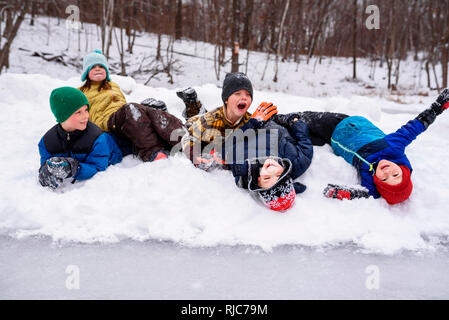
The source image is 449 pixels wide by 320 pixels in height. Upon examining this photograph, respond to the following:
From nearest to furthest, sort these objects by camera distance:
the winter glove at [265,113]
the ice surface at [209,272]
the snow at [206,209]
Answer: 1. the ice surface at [209,272]
2. the snow at [206,209]
3. the winter glove at [265,113]

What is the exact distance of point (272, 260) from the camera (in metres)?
1.57

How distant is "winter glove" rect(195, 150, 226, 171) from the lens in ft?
7.28

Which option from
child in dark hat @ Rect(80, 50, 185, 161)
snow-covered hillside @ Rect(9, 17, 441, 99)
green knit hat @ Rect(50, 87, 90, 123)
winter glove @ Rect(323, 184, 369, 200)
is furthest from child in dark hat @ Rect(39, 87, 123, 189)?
snow-covered hillside @ Rect(9, 17, 441, 99)

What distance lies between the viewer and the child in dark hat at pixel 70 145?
1938 mm

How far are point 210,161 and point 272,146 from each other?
0.49 m

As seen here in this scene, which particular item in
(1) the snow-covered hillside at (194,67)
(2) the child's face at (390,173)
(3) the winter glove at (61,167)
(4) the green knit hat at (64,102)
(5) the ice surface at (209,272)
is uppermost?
(1) the snow-covered hillside at (194,67)

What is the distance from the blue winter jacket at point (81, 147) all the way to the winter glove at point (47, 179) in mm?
111

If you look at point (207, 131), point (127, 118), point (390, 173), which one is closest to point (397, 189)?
point (390, 173)

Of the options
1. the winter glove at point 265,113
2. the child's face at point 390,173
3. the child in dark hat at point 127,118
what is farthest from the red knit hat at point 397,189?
the child in dark hat at point 127,118

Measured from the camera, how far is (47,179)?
77.1 inches

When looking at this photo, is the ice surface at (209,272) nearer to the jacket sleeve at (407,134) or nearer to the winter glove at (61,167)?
the winter glove at (61,167)

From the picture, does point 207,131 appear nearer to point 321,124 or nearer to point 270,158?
point 270,158

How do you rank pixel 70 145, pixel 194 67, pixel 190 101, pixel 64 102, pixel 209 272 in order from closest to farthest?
pixel 209 272
pixel 64 102
pixel 70 145
pixel 190 101
pixel 194 67
